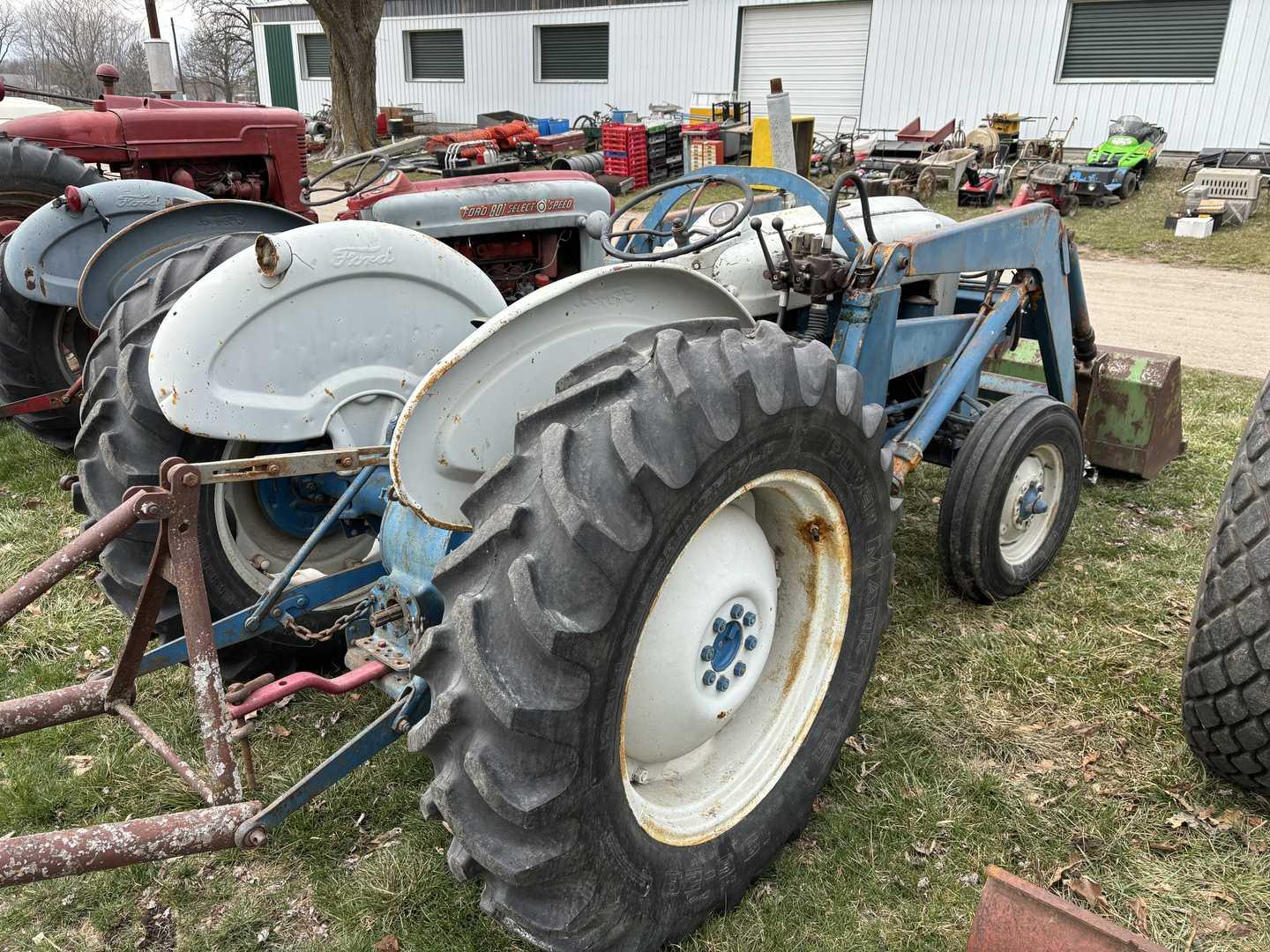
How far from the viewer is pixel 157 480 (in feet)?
8.46

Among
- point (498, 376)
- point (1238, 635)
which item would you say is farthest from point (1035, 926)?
point (498, 376)

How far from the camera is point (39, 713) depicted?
6.64 ft

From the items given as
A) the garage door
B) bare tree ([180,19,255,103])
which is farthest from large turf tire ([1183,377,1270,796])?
bare tree ([180,19,255,103])

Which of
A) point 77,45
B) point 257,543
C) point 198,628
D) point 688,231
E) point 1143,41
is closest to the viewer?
point 198,628

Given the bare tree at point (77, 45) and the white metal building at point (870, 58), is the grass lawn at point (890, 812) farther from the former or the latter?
the bare tree at point (77, 45)

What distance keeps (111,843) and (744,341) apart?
4.86 feet

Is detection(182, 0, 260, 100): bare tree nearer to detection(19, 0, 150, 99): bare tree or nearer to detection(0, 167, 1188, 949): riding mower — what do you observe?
detection(19, 0, 150, 99): bare tree

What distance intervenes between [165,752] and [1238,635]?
2511 millimetres

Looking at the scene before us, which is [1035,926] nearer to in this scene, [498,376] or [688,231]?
[498,376]

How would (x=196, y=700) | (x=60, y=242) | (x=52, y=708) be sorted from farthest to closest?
(x=60, y=242) → (x=52, y=708) → (x=196, y=700)

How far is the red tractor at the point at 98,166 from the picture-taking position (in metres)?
5.06

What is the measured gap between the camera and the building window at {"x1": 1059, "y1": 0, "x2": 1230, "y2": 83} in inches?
623

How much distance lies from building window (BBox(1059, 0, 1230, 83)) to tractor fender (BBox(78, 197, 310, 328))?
672 inches

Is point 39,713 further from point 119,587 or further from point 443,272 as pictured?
point 443,272
